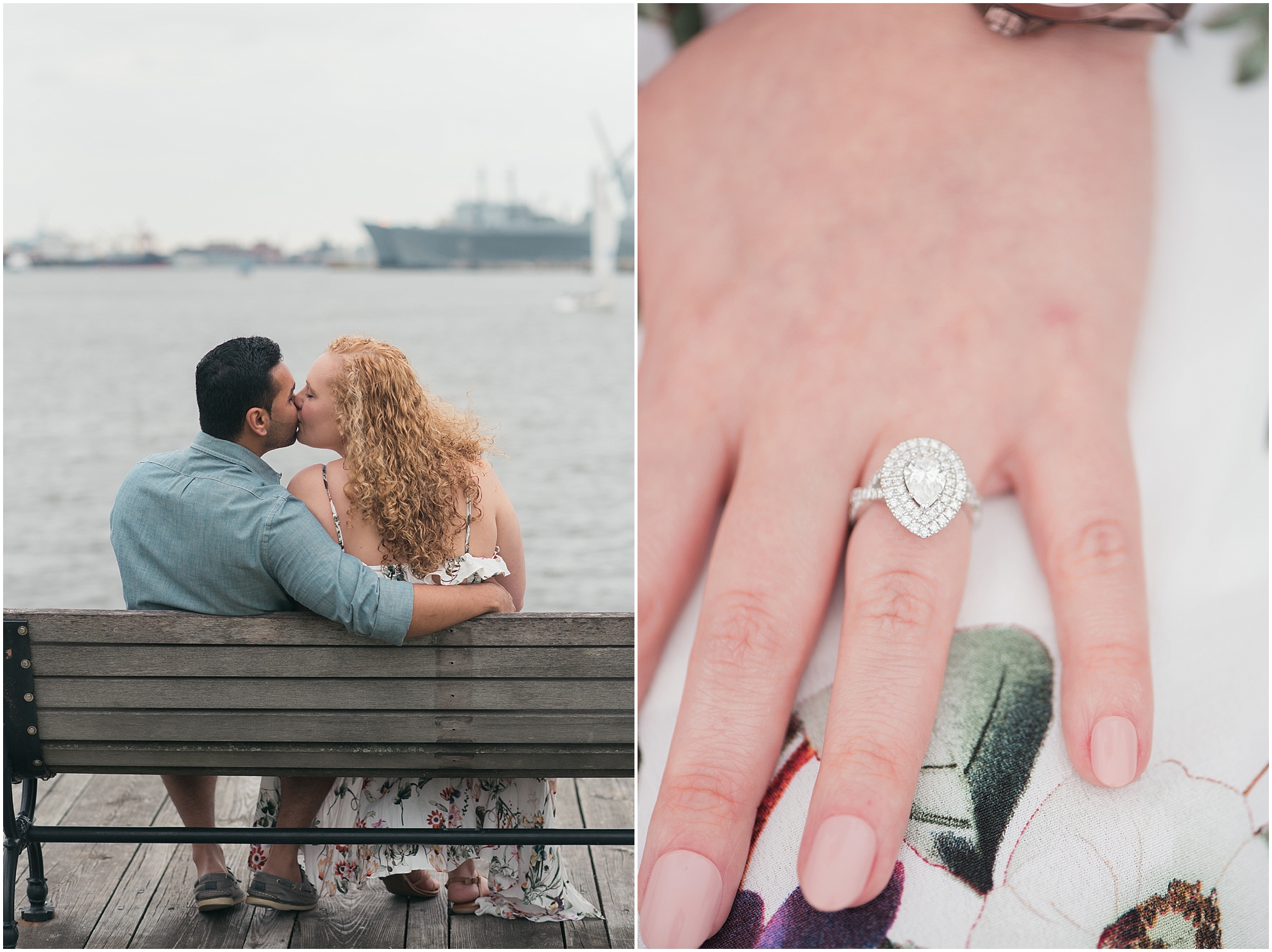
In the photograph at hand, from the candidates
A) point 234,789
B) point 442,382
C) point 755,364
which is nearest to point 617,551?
point 442,382

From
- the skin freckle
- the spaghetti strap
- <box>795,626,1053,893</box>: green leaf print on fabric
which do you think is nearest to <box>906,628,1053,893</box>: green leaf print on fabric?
<box>795,626,1053,893</box>: green leaf print on fabric

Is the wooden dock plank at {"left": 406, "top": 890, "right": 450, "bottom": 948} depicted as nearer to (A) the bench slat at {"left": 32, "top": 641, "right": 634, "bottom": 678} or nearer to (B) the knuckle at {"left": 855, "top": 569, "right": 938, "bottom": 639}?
(A) the bench slat at {"left": 32, "top": 641, "right": 634, "bottom": 678}

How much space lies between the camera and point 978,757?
3.61 feet

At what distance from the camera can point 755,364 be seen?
3.91 feet

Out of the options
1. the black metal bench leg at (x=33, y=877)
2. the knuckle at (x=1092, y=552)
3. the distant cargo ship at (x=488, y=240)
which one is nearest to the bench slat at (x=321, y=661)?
the black metal bench leg at (x=33, y=877)

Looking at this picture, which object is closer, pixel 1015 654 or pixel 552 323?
pixel 1015 654

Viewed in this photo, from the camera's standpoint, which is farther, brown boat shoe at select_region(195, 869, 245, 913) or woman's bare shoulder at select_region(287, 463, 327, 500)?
brown boat shoe at select_region(195, 869, 245, 913)

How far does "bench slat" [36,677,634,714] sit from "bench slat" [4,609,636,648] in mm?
60

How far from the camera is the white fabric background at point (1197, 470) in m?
1.13

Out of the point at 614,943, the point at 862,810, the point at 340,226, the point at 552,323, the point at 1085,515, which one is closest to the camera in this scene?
the point at 862,810

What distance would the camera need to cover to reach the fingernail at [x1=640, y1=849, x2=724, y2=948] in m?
1.05

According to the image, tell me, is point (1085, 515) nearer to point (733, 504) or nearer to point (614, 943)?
point (733, 504)

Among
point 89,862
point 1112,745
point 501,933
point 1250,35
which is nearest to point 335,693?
point 501,933

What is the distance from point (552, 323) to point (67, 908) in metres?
11.1
